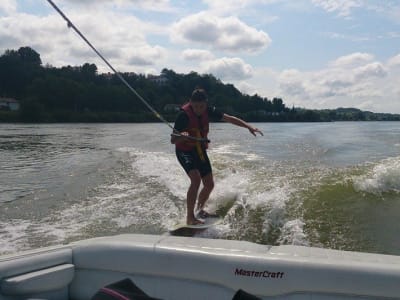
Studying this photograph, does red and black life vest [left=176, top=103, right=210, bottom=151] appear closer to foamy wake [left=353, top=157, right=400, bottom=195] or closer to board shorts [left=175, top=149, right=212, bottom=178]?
board shorts [left=175, top=149, right=212, bottom=178]

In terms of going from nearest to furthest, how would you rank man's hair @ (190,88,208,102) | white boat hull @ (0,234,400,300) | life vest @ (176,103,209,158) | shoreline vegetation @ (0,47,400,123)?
1. white boat hull @ (0,234,400,300)
2. man's hair @ (190,88,208,102)
3. life vest @ (176,103,209,158)
4. shoreline vegetation @ (0,47,400,123)

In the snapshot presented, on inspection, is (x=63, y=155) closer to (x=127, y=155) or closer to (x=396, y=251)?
(x=127, y=155)

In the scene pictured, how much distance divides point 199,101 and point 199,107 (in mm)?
87

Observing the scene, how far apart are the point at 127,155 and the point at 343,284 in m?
11.0

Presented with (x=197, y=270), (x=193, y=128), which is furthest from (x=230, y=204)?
(x=197, y=270)

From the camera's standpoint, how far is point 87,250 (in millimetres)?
2973

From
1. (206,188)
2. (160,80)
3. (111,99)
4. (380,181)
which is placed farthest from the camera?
(160,80)

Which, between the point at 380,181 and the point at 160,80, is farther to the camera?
the point at 160,80

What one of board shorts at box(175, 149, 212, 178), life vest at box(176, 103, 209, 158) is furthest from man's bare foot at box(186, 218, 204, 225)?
life vest at box(176, 103, 209, 158)

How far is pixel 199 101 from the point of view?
5.21m

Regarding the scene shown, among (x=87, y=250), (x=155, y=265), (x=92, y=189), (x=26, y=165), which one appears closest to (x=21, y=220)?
(x=92, y=189)

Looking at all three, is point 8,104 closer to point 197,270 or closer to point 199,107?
point 199,107

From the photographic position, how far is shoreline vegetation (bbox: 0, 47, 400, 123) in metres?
55.4

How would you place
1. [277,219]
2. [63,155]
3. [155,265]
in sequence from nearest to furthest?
[155,265] < [277,219] < [63,155]
